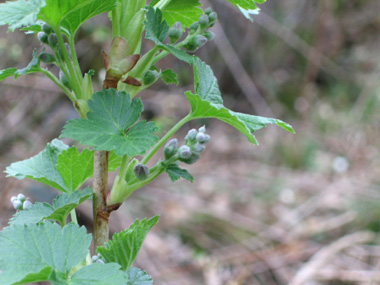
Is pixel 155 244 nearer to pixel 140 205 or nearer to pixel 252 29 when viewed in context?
pixel 140 205

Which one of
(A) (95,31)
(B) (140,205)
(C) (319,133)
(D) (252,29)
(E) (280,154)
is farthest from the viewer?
(D) (252,29)

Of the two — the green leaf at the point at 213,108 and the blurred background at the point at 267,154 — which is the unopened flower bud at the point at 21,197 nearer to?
the green leaf at the point at 213,108

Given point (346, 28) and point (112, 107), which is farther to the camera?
point (346, 28)

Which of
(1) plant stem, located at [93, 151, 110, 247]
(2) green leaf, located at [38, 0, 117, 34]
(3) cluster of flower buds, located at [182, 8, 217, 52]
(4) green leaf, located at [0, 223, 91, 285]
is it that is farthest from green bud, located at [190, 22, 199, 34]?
(4) green leaf, located at [0, 223, 91, 285]

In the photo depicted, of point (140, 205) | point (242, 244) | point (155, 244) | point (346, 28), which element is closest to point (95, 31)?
point (140, 205)

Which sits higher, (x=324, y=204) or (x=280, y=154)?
(x=324, y=204)

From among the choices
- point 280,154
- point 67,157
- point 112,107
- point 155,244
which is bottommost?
point 280,154

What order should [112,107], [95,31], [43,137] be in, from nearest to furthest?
[112,107] < [43,137] < [95,31]
